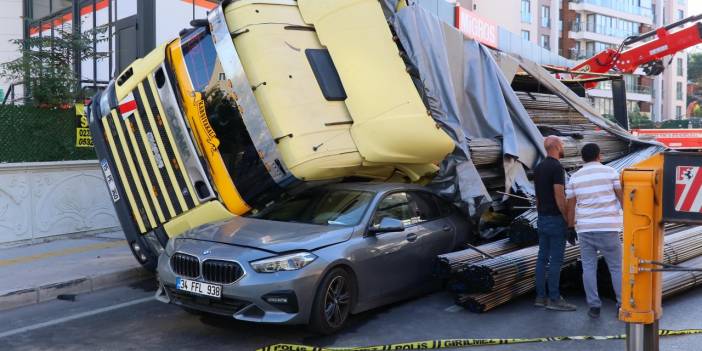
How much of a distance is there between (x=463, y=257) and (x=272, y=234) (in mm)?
2049

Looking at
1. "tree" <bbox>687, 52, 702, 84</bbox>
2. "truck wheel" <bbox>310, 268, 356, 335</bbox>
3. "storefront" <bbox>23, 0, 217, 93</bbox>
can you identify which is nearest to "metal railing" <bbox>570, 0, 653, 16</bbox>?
"tree" <bbox>687, 52, 702, 84</bbox>

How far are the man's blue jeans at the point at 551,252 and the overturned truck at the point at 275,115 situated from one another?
3.57 ft

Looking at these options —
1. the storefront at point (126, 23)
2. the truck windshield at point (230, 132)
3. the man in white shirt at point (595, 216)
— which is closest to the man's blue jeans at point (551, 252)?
the man in white shirt at point (595, 216)

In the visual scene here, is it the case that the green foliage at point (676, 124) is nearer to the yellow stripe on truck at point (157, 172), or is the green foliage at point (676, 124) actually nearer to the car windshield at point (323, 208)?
the car windshield at point (323, 208)

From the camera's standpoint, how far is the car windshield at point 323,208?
20.7 ft

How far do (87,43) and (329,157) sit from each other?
6.44 meters

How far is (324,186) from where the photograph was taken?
23.0 ft

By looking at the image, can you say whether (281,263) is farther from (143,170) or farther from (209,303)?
(143,170)

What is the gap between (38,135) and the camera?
1012 cm

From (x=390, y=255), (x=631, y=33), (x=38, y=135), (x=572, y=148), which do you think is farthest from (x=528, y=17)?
(x=390, y=255)

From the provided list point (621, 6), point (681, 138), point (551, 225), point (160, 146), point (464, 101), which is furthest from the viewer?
point (621, 6)

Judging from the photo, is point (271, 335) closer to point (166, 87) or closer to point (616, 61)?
point (166, 87)

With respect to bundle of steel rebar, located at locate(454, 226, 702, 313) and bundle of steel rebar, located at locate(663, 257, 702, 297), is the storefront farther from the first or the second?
bundle of steel rebar, located at locate(663, 257, 702, 297)

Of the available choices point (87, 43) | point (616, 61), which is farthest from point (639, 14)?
point (87, 43)
